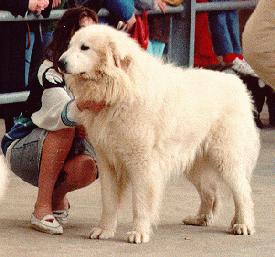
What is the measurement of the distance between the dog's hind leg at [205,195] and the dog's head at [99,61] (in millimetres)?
929

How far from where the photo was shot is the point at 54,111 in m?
6.90

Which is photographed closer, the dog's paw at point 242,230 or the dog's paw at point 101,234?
the dog's paw at point 101,234

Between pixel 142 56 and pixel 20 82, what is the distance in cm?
333

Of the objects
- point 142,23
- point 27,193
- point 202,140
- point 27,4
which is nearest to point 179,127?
point 202,140

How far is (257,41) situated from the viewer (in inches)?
217

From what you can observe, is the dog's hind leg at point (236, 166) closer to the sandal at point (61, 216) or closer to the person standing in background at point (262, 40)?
the sandal at point (61, 216)

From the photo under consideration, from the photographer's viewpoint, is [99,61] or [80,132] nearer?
[99,61]

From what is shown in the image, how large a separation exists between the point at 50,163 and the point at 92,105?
1.80ft

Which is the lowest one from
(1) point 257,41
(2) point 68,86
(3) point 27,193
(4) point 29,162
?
(3) point 27,193

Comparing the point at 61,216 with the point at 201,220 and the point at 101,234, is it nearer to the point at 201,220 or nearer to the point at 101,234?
the point at 101,234

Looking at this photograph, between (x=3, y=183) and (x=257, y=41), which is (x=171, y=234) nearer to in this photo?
(x=3, y=183)

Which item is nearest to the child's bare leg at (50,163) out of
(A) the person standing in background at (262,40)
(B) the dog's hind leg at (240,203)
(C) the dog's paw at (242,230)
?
(B) the dog's hind leg at (240,203)

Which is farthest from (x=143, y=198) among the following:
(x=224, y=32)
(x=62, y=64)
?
(x=224, y=32)

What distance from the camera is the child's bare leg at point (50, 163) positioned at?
22.6ft
